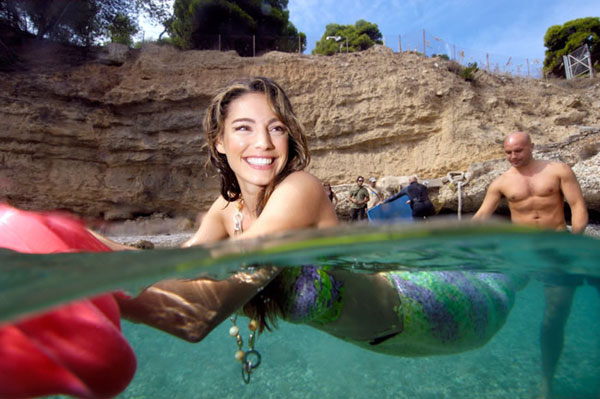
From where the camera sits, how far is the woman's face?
6.62 feet

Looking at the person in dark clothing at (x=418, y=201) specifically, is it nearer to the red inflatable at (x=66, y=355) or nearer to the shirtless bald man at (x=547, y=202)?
the shirtless bald man at (x=547, y=202)

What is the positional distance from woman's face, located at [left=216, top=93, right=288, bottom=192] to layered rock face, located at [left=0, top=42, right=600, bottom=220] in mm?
10007

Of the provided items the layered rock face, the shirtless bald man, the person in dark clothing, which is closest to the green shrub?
the layered rock face

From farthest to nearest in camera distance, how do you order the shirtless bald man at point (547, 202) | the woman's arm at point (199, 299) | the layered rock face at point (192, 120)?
the layered rock face at point (192, 120) < the shirtless bald man at point (547, 202) < the woman's arm at point (199, 299)

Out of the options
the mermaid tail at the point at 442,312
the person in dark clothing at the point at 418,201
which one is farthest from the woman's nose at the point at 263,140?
the person in dark clothing at the point at 418,201

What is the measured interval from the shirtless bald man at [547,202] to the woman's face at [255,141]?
8.32 ft

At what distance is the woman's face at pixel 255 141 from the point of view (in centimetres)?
202

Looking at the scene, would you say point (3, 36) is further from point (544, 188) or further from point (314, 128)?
point (544, 188)

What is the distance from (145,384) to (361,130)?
11787 mm

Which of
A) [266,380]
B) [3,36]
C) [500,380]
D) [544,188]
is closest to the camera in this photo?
[500,380]

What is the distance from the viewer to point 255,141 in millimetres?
2023

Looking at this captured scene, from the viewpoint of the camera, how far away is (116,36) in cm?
1677

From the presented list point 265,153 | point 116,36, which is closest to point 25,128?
point 116,36

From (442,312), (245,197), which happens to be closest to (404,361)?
(442,312)
